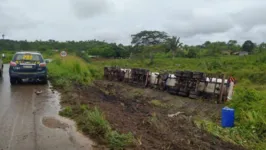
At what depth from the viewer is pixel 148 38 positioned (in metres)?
69.9

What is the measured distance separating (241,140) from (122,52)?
199 feet

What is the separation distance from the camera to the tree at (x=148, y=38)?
69812mm

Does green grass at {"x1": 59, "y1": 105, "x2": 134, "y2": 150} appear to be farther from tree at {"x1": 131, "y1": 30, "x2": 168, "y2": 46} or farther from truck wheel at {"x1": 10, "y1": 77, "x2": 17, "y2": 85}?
tree at {"x1": 131, "y1": 30, "x2": 168, "y2": 46}

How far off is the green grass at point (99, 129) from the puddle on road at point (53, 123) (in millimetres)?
363

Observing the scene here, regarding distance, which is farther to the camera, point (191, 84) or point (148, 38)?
point (148, 38)

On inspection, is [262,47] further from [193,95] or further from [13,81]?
[13,81]

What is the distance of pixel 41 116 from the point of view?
7.36 metres

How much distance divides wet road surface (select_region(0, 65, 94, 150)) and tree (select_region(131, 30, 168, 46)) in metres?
61.3

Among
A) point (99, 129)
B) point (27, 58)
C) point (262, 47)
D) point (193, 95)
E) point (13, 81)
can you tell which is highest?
point (262, 47)

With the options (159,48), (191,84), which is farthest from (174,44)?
(191,84)

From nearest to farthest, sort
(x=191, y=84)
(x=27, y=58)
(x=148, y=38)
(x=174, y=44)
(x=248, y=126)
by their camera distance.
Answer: (x=248, y=126) → (x=27, y=58) → (x=191, y=84) → (x=174, y=44) → (x=148, y=38)

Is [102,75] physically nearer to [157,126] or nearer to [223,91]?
[223,91]

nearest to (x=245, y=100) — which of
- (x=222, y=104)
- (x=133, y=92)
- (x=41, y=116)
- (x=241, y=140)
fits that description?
(x=241, y=140)

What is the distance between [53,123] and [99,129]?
1.59 metres
